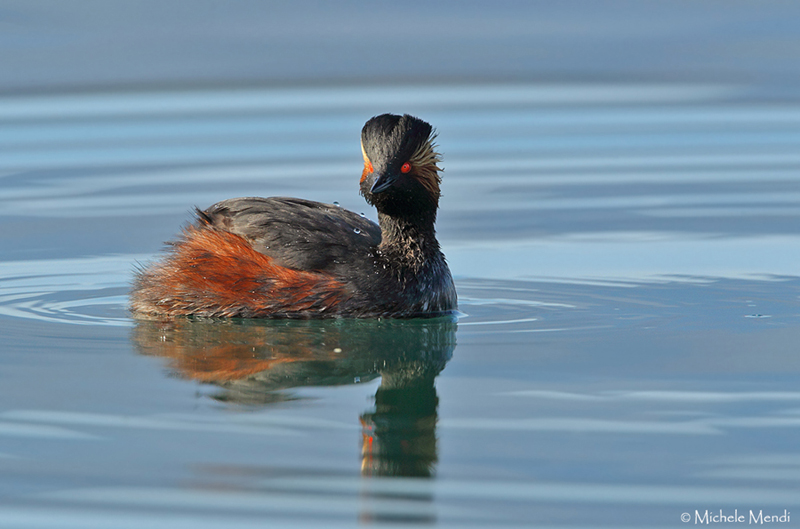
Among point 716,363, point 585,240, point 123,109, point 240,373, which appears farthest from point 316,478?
point 123,109

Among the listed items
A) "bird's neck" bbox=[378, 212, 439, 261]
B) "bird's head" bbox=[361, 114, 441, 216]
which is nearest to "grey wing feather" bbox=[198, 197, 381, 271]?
"bird's neck" bbox=[378, 212, 439, 261]

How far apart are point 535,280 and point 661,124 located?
7337mm

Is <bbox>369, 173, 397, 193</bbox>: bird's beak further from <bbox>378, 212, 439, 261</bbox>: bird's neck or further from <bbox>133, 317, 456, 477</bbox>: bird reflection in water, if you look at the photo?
<bbox>133, 317, 456, 477</bbox>: bird reflection in water

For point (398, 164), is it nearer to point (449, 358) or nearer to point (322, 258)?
point (322, 258)

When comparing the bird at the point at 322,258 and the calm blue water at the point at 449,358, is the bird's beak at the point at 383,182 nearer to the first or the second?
the bird at the point at 322,258

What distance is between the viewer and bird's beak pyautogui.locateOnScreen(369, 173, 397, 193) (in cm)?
880

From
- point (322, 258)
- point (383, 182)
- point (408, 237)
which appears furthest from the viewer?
point (408, 237)

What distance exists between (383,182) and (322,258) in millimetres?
652

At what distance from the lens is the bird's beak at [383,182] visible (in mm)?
8796

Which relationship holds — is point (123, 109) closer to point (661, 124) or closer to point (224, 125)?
point (224, 125)

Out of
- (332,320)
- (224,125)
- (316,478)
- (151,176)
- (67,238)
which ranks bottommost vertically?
(316,478)

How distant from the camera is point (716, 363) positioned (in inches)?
307

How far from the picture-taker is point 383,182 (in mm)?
8859

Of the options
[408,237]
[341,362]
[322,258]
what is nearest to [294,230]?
[322,258]
